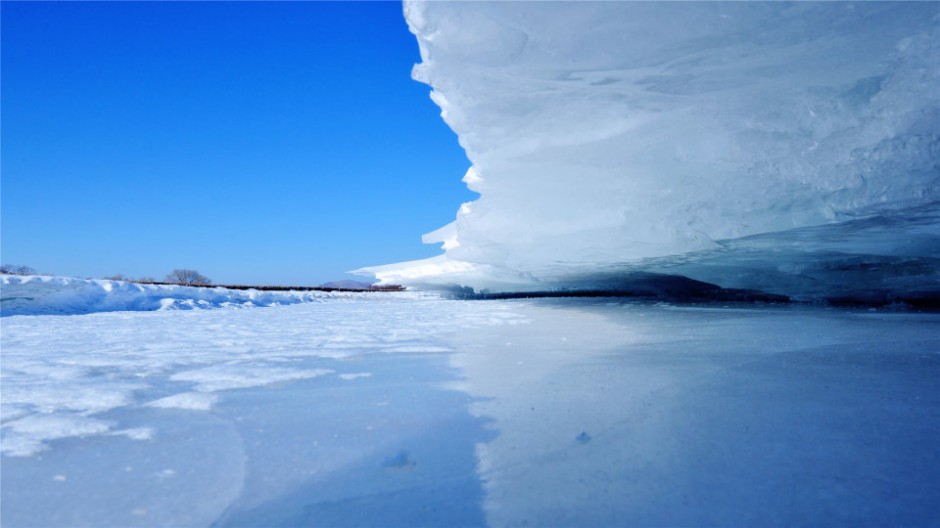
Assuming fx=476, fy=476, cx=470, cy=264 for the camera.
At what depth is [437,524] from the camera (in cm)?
73

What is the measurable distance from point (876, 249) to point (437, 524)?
4735mm

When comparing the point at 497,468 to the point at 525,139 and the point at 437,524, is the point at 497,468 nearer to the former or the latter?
the point at 437,524

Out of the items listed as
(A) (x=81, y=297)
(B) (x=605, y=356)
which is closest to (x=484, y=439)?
(B) (x=605, y=356)

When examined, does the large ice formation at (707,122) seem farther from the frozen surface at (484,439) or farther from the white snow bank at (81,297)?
the white snow bank at (81,297)

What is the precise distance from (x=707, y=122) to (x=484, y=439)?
8.54 feet

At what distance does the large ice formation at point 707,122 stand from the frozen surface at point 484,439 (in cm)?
128

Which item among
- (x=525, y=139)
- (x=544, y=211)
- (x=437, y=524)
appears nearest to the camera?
(x=437, y=524)

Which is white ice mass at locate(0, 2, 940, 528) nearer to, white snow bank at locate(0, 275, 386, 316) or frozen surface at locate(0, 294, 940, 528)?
frozen surface at locate(0, 294, 940, 528)

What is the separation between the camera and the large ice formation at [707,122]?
2.19m

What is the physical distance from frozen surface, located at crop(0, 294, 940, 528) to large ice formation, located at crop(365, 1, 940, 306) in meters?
1.28

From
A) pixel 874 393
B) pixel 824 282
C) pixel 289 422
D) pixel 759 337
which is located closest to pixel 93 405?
pixel 289 422

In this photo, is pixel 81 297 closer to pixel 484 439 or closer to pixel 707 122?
pixel 484 439

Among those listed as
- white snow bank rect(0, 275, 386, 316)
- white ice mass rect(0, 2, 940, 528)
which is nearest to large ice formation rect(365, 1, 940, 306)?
white ice mass rect(0, 2, 940, 528)

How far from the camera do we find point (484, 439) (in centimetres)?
106
